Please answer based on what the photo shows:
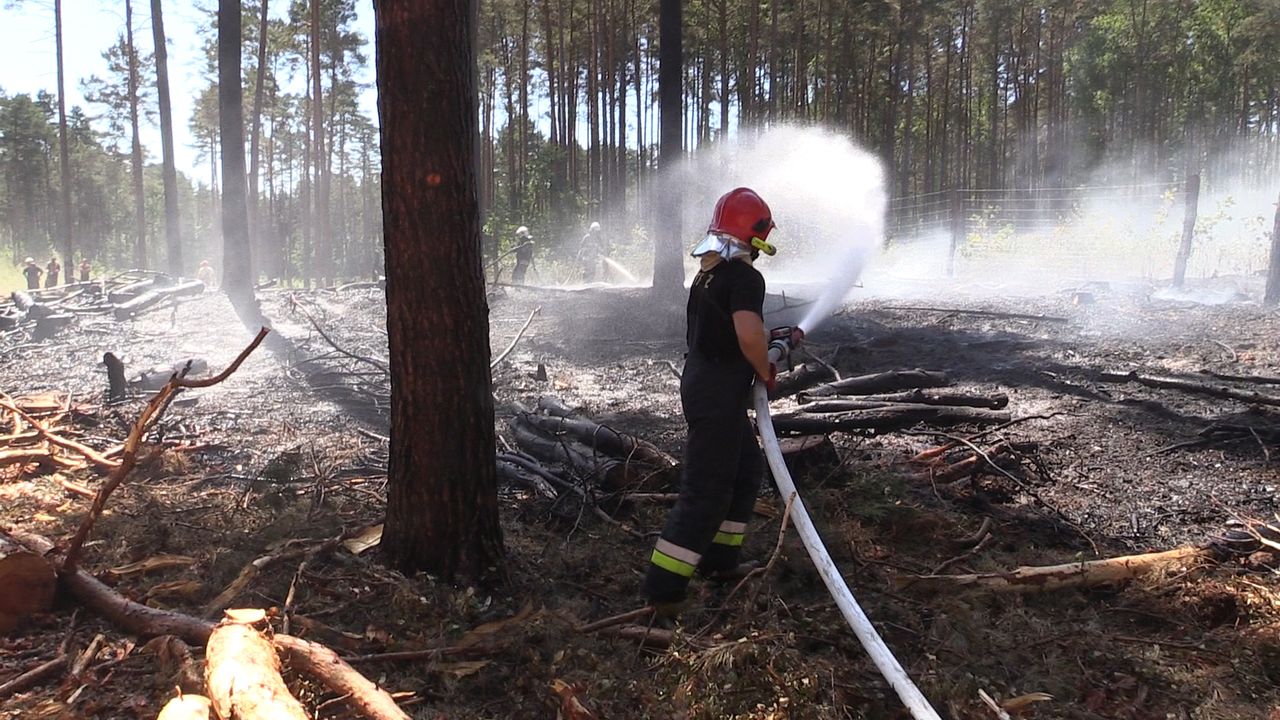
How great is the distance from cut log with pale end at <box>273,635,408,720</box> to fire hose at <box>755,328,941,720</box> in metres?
1.56

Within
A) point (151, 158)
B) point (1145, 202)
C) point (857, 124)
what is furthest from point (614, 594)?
point (151, 158)

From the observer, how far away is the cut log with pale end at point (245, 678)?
2.18m

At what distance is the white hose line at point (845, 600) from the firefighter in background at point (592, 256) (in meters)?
19.3

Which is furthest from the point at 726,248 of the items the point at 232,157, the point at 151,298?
the point at 151,298

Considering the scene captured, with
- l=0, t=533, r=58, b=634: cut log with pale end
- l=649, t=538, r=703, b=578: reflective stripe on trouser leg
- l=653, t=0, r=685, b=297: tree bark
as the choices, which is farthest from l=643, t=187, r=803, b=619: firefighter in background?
l=653, t=0, r=685, b=297: tree bark

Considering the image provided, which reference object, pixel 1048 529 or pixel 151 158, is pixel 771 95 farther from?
pixel 151 158

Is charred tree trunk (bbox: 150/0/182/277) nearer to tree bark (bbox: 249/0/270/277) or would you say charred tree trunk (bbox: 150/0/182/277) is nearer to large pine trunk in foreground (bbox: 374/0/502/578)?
tree bark (bbox: 249/0/270/277)

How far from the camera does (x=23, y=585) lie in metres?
3.13

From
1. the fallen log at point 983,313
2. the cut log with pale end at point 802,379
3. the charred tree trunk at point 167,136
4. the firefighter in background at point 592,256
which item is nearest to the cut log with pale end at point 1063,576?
the cut log with pale end at point 802,379

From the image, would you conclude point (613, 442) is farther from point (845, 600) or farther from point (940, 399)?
point (940, 399)

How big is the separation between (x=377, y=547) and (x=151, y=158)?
2839 inches

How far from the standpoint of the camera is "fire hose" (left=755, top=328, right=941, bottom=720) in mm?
2529

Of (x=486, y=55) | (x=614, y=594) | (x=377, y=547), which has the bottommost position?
(x=614, y=594)

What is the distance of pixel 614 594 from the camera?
376cm
